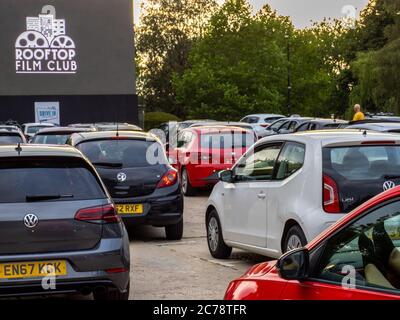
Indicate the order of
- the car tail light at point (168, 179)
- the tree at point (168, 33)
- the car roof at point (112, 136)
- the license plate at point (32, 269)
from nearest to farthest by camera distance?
1. the license plate at point (32, 269)
2. the car tail light at point (168, 179)
3. the car roof at point (112, 136)
4. the tree at point (168, 33)

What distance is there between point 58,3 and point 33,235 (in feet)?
166

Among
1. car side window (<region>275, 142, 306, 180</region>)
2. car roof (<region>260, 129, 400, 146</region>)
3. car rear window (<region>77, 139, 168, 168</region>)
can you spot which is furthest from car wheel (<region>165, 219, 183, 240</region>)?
car roof (<region>260, 129, 400, 146</region>)

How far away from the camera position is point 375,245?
4047 mm

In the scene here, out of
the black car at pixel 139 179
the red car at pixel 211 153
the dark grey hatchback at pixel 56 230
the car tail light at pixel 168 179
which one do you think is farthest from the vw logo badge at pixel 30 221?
the red car at pixel 211 153

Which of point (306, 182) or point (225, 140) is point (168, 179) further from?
point (225, 140)

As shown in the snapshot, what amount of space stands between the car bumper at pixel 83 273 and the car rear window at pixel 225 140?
12228mm

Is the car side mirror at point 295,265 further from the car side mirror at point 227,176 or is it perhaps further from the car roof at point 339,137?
the car side mirror at point 227,176

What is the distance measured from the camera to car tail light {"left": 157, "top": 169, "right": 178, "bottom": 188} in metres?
12.4

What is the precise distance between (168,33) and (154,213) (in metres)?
74.1

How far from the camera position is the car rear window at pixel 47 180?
7.07m

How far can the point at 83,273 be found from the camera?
22.9 ft

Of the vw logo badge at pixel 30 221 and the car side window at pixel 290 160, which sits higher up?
the car side window at pixel 290 160

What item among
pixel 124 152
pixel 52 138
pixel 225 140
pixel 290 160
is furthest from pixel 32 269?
pixel 52 138

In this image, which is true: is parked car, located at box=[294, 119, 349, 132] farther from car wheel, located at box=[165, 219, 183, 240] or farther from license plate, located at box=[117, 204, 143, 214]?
license plate, located at box=[117, 204, 143, 214]
